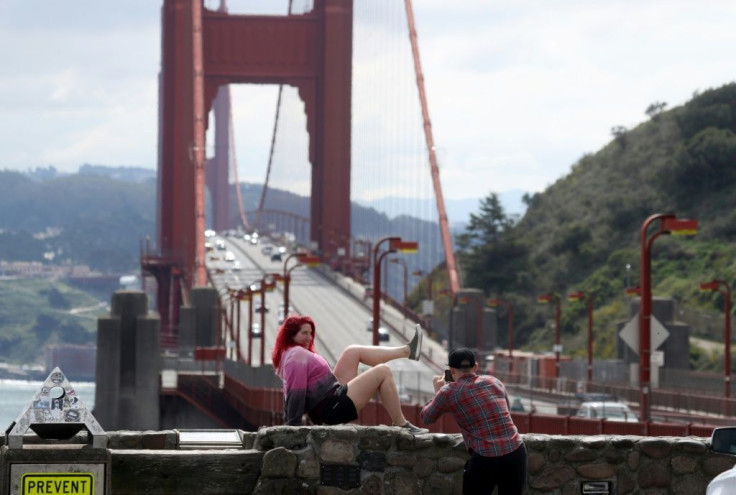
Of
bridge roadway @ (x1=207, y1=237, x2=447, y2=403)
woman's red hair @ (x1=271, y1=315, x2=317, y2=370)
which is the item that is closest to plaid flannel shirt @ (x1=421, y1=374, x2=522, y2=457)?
woman's red hair @ (x1=271, y1=315, x2=317, y2=370)

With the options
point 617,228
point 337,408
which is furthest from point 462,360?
point 617,228

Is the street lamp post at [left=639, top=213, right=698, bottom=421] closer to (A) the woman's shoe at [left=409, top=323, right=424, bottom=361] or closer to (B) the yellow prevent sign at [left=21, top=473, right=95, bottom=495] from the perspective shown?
(A) the woman's shoe at [left=409, top=323, right=424, bottom=361]

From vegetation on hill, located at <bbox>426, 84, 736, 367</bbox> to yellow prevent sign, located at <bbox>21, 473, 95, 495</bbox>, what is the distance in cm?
8321

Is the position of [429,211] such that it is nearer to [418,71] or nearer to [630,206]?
[418,71]

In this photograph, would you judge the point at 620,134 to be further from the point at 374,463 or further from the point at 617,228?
the point at 374,463

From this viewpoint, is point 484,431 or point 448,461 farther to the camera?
point 448,461

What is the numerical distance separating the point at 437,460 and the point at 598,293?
3646 inches

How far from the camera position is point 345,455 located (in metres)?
11.1

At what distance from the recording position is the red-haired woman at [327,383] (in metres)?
11.4

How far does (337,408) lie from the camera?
1147 cm

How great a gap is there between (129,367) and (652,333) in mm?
34690

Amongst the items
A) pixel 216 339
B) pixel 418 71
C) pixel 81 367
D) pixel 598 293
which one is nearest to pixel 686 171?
pixel 598 293

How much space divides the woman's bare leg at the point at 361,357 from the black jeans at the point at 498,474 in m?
1.12

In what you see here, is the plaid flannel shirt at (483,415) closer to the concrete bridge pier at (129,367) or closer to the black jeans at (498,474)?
the black jeans at (498,474)
